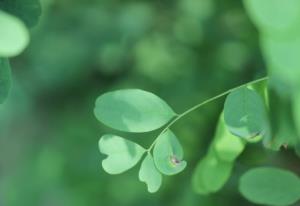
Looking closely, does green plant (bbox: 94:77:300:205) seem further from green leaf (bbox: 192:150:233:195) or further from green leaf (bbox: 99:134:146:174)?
green leaf (bbox: 192:150:233:195)

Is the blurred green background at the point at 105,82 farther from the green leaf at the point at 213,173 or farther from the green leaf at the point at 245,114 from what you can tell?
the green leaf at the point at 245,114

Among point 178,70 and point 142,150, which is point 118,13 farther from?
point 142,150

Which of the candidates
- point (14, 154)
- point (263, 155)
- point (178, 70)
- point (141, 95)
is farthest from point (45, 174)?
point (141, 95)

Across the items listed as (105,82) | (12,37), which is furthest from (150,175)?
(105,82)

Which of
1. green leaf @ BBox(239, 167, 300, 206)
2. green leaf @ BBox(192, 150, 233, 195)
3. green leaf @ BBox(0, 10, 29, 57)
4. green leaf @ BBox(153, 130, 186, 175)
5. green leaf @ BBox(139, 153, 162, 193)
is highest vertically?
green leaf @ BBox(0, 10, 29, 57)

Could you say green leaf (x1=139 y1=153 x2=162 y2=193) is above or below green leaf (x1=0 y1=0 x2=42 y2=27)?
below

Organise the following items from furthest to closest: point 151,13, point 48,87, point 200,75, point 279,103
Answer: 1. point 48,87
2. point 151,13
3. point 200,75
4. point 279,103

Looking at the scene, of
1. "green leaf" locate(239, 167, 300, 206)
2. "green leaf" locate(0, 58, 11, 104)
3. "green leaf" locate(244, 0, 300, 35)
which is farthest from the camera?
"green leaf" locate(239, 167, 300, 206)

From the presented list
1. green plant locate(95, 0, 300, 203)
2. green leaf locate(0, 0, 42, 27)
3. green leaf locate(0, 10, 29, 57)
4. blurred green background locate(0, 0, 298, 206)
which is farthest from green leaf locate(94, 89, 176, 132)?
blurred green background locate(0, 0, 298, 206)
